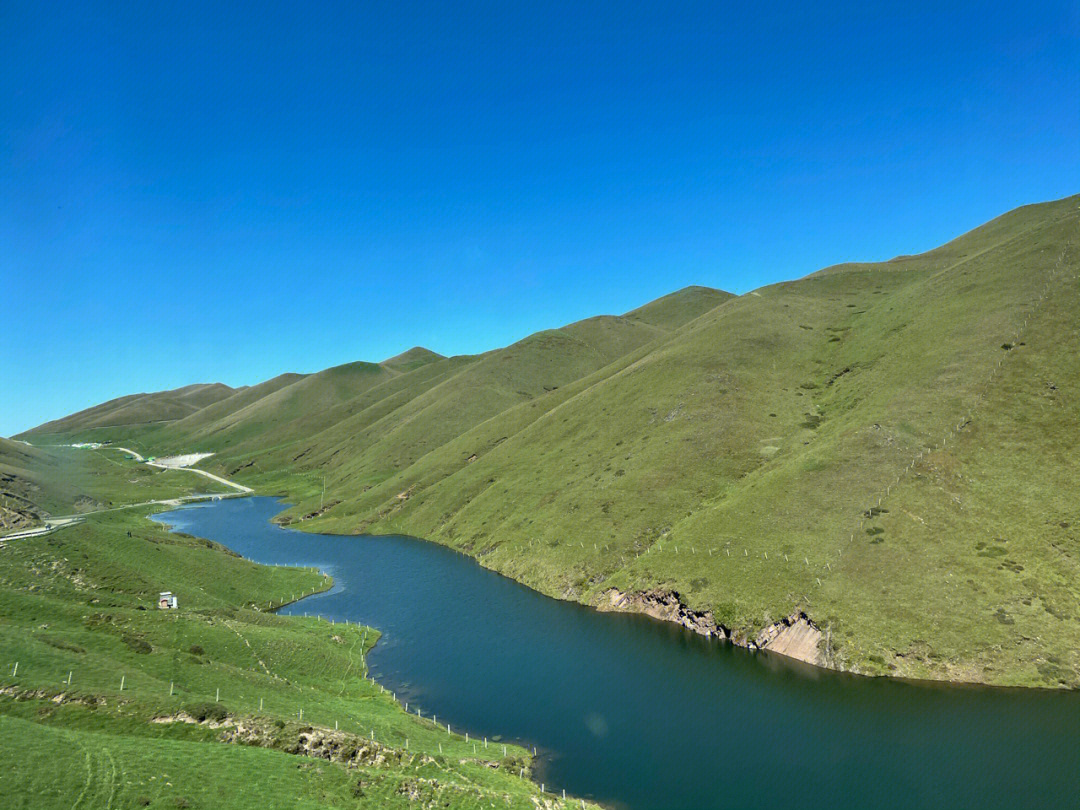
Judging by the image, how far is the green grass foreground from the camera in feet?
93.5

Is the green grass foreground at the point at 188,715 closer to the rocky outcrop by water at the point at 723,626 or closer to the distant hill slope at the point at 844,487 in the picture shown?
the rocky outcrop by water at the point at 723,626

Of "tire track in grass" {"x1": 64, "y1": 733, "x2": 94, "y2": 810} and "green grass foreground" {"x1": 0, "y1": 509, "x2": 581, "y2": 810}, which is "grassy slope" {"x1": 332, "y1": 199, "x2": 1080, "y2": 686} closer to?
"green grass foreground" {"x1": 0, "y1": 509, "x2": 581, "y2": 810}

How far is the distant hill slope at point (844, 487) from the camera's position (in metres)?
62.1

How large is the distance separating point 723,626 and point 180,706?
6085 centimetres

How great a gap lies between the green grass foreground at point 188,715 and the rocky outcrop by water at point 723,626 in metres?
36.3

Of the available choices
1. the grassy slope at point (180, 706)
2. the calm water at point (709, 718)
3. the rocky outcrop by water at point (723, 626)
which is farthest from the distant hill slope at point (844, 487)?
the grassy slope at point (180, 706)

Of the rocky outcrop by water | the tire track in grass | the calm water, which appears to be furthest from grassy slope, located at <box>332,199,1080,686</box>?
the tire track in grass

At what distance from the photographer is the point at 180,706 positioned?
1480 inches

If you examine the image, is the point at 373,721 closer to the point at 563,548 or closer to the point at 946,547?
the point at 563,548

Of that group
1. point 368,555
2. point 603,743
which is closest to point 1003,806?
point 603,743

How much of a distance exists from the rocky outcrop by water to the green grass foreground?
36.3 m

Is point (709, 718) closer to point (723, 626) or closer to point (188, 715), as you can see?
point (723, 626)

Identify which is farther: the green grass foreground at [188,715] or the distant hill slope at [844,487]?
the distant hill slope at [844,487]

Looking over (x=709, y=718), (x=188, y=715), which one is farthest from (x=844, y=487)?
(x=188, y=715)
